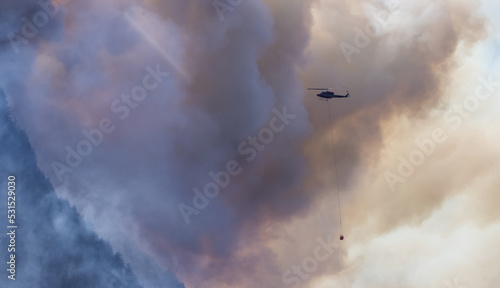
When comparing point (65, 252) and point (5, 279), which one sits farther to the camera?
point (65, 252)

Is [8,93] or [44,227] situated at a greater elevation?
[8,93]

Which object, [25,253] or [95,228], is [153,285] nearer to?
[95,228]

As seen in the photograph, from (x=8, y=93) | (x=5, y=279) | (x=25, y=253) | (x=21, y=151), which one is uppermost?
(x=8, y=93)

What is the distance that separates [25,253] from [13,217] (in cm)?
1142

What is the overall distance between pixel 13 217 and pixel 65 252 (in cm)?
1956

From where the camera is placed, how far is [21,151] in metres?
155

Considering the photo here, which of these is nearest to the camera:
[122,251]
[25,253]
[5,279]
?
[5,279]

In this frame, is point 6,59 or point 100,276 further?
point 100,276

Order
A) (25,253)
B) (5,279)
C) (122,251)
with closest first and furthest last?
(5,279), (25,253), (122,251)

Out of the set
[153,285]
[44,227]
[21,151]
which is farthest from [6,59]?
[153,285]

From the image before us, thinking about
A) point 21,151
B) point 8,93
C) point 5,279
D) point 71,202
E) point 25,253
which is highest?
point 8,93

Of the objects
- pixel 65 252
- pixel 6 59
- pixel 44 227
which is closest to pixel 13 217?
pixel 44 227

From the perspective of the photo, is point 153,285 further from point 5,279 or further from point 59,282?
point 5,279

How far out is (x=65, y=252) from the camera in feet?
Answer: 519
